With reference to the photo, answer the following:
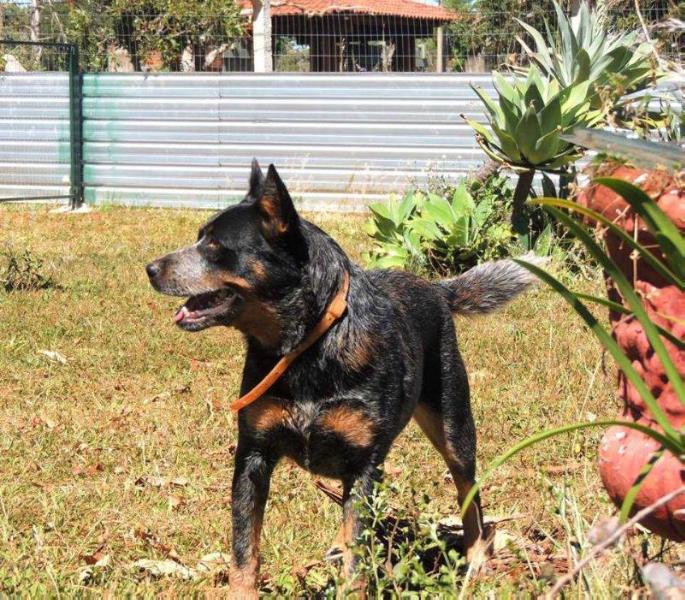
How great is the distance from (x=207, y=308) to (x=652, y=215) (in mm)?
2103

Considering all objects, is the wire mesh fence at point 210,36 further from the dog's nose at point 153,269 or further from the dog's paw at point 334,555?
the dog's paw at point 334,555

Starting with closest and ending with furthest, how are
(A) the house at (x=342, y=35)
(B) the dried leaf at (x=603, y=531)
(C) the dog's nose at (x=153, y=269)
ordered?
(B) the dried leaf at (x=603, y=531)
(C) the dog's nose at (x=153, y=269)
(A) the house at (x=342, y=35)

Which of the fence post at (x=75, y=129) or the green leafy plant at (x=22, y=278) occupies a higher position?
the fence post at (x=75, y=129)

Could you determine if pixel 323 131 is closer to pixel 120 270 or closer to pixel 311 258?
pixel 120 270

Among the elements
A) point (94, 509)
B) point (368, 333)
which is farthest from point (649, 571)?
point (94, 509)

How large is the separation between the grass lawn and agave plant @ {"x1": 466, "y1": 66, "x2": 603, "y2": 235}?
1.17 m

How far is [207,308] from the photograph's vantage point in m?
3.77

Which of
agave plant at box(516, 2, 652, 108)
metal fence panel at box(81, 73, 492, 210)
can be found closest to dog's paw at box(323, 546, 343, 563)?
agave plant at box(516, 2, 652, 108)

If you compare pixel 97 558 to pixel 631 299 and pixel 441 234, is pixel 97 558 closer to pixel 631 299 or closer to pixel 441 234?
pixel 631 299

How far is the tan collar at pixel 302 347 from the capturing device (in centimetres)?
357

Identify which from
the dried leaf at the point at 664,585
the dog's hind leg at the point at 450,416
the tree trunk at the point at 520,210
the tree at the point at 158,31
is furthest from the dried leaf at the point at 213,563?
the tree at the point at 158,31

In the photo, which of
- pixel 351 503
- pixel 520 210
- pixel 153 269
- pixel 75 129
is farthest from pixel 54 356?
pixel 75 129

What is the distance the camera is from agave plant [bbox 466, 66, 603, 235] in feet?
27.6

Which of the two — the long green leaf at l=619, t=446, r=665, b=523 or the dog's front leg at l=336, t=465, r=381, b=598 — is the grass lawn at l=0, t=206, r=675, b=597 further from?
the long green leaf at l=619, t=446, r=665, b=523
